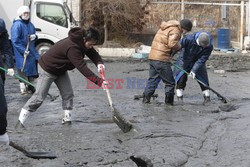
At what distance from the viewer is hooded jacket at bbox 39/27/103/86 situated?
301 inches

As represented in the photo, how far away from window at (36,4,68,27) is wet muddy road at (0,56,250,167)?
270 inches

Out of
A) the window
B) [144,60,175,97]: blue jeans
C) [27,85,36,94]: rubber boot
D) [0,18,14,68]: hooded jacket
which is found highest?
the window

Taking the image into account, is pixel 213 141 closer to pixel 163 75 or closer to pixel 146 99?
pixel 163 75

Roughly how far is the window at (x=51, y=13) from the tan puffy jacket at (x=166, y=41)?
9561mm

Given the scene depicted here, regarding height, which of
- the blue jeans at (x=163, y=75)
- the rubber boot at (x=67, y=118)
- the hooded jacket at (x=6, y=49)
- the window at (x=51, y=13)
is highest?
the window at (x=51, y=13)

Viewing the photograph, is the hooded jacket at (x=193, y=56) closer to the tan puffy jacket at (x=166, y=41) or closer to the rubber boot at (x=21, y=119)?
the tan puffy jacket at (x=166, y=41)

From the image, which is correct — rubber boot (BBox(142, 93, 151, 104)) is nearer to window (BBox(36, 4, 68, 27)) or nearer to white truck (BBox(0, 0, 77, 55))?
white truck (BBox(0, 0, 77, 55))

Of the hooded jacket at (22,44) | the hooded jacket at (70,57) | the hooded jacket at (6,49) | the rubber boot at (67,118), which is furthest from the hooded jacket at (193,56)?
the hooded jacket at (6,49)

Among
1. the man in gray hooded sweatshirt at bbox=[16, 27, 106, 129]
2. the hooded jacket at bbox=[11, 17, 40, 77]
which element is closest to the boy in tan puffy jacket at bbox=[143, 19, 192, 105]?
the man in gray hooded sweatshirt at bbox=[16, 27, 106, 129]

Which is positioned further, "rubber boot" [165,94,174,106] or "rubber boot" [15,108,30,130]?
"rubber boot" [165,94,174,106]

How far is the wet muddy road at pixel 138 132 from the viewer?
645 centimetres

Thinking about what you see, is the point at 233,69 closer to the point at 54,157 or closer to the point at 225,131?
the point at 225,131

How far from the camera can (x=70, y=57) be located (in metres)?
7.64

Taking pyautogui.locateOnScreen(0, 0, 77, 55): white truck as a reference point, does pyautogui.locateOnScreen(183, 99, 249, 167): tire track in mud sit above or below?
below
